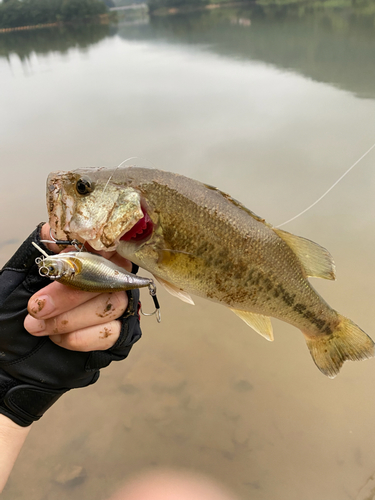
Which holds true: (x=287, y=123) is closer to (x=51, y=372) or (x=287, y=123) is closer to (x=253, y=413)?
(x=253, y=413)

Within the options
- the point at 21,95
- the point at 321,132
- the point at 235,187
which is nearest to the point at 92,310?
the point at 235,187

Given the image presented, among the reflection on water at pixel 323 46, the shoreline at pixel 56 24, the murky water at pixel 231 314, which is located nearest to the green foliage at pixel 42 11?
the shoreline at pixel 56 24

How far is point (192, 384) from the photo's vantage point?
2900 millimetres

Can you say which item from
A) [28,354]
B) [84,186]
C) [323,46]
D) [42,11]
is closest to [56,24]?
[42,11]

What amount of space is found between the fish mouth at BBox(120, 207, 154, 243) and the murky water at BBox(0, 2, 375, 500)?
72.3 inches

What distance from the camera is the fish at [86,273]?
3.99ft

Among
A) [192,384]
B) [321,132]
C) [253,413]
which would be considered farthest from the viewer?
[321,132]

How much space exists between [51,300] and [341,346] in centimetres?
149

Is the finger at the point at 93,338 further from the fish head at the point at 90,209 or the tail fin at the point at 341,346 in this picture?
the tail fin at the point at 341,346

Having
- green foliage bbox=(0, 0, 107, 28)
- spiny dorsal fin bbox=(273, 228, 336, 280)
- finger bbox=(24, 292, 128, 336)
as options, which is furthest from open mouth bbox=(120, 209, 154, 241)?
green foliage bbox=(0, 0, 107, 28)

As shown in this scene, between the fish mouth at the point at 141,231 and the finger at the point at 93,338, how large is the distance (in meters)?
0.44

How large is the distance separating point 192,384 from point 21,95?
12.4m

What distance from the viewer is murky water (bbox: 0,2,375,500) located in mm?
2459

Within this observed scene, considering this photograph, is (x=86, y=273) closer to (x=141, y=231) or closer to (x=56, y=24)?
(x=141, y=231)
